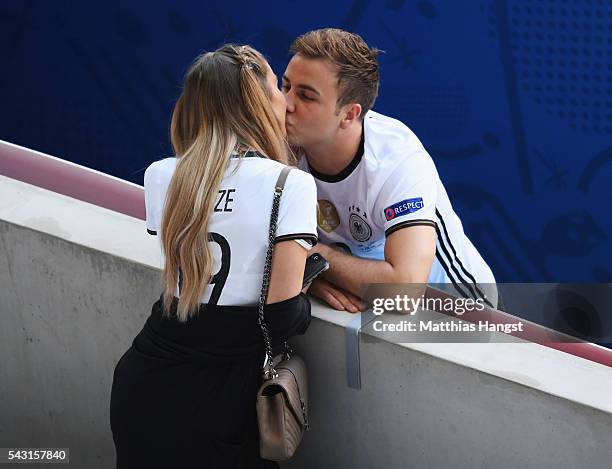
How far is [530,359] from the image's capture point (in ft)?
6.36

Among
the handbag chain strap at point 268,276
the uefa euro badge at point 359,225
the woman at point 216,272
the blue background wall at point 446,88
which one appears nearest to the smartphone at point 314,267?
the woman at point 216,272

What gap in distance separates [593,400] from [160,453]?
953 mm

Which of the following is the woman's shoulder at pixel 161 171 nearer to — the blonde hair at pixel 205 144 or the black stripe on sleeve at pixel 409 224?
the blonde hair at pixel 205 144

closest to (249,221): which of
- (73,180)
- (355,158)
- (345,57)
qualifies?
(355,158)

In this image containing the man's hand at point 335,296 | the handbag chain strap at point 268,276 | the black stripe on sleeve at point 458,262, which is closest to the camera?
the handbag chain strap at point 268,276

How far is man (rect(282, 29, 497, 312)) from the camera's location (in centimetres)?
230

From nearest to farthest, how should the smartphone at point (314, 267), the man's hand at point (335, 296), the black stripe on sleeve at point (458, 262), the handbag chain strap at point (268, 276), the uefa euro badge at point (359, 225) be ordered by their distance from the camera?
the handbag chain strap at point (268, 276) → the smartphone at point (314, 267) → the man's hand at point (335, 296) → the uefa euro badge at point (359, 225) → the black stripe on sleeve at point (458, 262)

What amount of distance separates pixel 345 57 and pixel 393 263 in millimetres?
673

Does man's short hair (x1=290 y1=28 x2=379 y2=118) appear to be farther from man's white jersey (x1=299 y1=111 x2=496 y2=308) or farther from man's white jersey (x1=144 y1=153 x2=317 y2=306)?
man's white jersey (x1=144 y1=153 x2=317 y2=306)

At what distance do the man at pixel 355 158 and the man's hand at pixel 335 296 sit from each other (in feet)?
0.31

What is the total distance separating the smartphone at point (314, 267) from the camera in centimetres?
198

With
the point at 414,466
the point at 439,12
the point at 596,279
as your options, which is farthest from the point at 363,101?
the point at 596,279

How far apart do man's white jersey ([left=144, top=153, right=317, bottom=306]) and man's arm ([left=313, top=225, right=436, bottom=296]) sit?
0.39 meters

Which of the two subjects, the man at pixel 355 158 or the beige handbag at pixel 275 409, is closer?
the beige handbag at pixel 275 409
